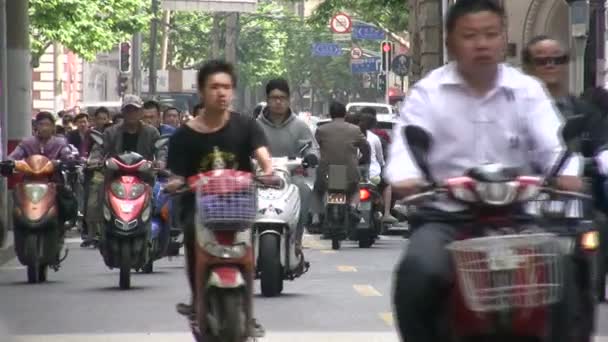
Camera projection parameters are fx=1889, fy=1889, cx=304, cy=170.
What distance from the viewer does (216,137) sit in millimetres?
10289

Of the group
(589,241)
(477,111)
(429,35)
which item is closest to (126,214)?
(589,241)

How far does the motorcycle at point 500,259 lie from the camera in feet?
19.1

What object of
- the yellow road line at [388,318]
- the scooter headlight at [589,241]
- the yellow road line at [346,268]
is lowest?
the yellow road line at [346,268]

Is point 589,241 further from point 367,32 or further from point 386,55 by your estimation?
point 367,32

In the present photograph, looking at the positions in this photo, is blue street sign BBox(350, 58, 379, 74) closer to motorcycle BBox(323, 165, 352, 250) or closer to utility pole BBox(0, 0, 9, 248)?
utility pole BBox(0, 0, 9, 248)

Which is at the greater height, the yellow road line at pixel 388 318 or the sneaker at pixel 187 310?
the sneaker at pixel 187 310

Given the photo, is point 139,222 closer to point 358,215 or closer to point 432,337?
point 358,215

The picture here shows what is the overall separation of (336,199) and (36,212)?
6.36 meters

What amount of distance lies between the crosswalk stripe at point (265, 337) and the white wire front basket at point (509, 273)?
558cm

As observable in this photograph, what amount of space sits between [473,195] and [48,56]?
6857 cm

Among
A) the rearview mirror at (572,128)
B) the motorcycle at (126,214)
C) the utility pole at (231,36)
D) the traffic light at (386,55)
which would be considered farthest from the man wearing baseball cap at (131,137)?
the utility pole at (231,36)

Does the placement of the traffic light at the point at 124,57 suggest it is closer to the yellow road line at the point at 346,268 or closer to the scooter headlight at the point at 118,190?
the yellow road line at the point at 346,268

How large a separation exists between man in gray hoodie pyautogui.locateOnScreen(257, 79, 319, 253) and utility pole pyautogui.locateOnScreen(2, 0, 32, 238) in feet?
36.1

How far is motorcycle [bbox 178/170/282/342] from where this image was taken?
364 inches
